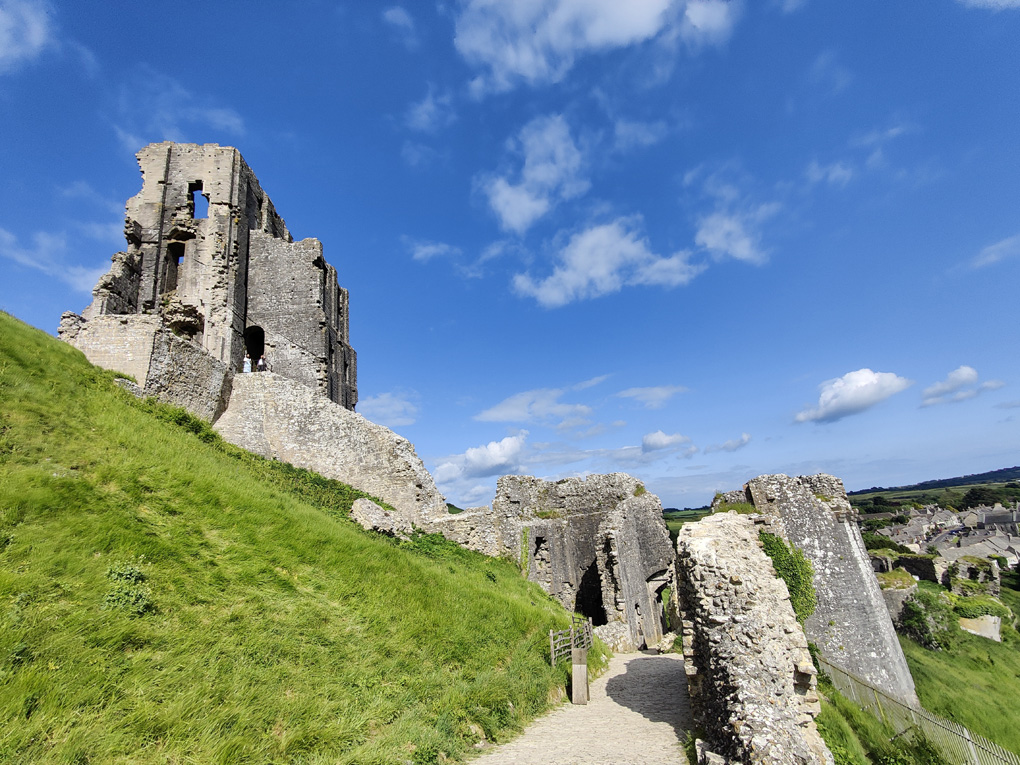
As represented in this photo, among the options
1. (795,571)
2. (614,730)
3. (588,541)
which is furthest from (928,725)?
(588,541)

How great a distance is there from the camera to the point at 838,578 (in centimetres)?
1099

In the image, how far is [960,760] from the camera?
289 inches

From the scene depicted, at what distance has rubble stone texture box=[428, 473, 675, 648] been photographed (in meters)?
17.8

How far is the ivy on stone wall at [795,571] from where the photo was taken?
1073cm

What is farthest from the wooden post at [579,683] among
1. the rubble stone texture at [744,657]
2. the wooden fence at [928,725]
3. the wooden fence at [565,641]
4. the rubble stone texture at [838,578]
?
the rubble stone texture at [838,578]

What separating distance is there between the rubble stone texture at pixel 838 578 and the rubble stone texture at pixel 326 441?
10696 millimetres

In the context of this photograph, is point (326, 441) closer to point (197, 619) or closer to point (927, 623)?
point (197, 619)

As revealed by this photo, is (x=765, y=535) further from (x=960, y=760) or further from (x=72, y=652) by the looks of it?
(x=72, y=652)

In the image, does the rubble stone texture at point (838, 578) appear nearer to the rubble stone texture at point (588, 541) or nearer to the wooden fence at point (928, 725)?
the wooden fence at point (928, 725)

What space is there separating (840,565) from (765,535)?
1.86 meters

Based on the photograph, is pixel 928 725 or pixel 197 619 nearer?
pixel 197 619

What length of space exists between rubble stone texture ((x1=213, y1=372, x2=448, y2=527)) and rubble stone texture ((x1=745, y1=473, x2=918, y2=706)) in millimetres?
10696

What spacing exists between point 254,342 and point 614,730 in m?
24.2

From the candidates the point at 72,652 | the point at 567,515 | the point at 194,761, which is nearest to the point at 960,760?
the point at 194,761
